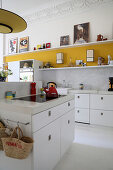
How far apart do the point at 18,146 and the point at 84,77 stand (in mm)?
3196

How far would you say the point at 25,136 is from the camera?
3.95ft

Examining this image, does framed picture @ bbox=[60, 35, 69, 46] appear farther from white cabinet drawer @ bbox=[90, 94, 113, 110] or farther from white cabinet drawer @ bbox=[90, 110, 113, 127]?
white cabinet drawer @ bbox=[90, 110, 113, 127]

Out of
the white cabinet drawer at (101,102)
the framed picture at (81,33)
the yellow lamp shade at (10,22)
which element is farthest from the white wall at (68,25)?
the yellow lamp shade at (10,22)

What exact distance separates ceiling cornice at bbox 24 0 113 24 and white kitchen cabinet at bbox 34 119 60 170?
12.5 ft

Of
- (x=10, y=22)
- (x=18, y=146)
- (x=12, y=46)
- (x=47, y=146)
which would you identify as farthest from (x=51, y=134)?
(x=12, y=46)

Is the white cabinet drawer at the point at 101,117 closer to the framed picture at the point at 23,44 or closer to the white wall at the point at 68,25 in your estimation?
the white wall at the point at 68,25

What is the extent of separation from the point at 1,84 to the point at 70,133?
4.33ft

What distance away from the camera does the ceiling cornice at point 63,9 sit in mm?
3851

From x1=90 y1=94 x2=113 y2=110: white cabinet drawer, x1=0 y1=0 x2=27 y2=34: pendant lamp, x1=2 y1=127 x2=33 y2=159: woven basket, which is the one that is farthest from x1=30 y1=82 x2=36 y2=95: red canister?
x1=90 y1=94 x2=113 y2=110: white cabinet drawer

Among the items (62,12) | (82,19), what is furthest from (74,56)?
(62,12)

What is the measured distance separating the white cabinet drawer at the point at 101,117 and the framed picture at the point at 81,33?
2.19 metres

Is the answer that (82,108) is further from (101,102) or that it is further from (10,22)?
(10,22)

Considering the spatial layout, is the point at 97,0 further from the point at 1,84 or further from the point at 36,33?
the point at 1,84

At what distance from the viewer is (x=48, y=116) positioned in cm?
141
